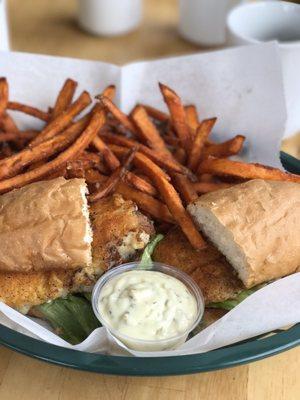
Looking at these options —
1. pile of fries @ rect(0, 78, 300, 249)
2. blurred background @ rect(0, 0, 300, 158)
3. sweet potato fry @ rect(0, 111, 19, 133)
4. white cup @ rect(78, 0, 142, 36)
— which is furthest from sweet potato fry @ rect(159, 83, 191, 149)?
white cup @ rect(78, 0, 142, 36)

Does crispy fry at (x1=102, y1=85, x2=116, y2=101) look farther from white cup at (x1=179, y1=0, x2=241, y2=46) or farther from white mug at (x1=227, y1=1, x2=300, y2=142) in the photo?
white cup at (x1=179, y1=0, x2=241, y2=46)

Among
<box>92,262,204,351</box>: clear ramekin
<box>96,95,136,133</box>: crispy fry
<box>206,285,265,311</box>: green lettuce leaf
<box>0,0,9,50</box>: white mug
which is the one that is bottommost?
<box>206,285,265,311</box>: green lettuce leaf

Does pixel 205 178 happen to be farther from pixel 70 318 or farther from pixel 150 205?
pixel 70 318

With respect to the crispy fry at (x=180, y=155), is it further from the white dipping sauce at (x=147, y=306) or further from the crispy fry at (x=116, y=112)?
the white dipping sauce at (x=147, y=306)

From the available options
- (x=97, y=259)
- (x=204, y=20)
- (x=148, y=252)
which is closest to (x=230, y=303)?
(x=148, y=252)

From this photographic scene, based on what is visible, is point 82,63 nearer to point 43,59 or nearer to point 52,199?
point 43,59

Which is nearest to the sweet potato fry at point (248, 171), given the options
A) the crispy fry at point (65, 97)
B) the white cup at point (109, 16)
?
the crispy fry at point (65, 97)

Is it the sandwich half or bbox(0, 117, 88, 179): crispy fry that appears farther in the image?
bbox(0, 117, 88, 179): crispy fry

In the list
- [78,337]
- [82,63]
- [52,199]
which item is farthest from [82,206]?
[82,63]
